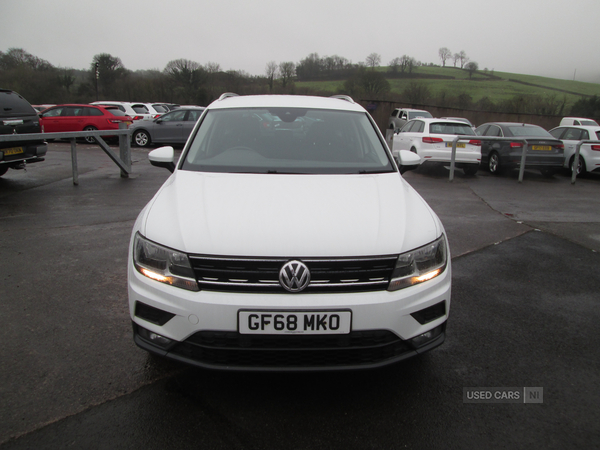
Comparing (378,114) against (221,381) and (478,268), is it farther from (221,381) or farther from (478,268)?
(221,381)

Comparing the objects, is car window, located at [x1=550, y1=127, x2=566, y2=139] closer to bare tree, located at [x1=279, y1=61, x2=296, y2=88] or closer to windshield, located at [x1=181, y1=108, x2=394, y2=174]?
Answer: windshield, located at [x1=181, y1=108, x2=394, y2=174]

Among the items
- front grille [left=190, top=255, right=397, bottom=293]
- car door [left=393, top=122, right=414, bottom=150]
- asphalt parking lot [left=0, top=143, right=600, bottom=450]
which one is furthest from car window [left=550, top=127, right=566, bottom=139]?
front grille [left=190, top=255, right=397, bottom=293]

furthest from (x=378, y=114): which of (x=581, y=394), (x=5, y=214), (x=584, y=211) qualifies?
(x=581, y=394)

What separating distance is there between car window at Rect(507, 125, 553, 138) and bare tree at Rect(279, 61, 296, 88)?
37.1 m

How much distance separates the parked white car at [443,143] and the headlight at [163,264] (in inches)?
438

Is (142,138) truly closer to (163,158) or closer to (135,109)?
(135,109)

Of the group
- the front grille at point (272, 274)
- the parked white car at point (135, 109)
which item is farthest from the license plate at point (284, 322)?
the parked white car at point (135, 109)

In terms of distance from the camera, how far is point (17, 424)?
2332mm

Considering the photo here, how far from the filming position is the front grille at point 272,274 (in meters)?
2.29

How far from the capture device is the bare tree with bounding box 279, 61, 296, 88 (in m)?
48.0

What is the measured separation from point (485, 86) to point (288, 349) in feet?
248

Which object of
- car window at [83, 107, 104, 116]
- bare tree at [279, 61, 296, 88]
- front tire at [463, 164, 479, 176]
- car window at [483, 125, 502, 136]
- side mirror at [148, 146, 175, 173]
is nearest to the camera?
side mirror at [148, 146, 175, 173]

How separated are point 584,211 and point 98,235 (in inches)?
321

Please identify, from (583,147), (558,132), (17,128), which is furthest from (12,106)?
(558,132)
